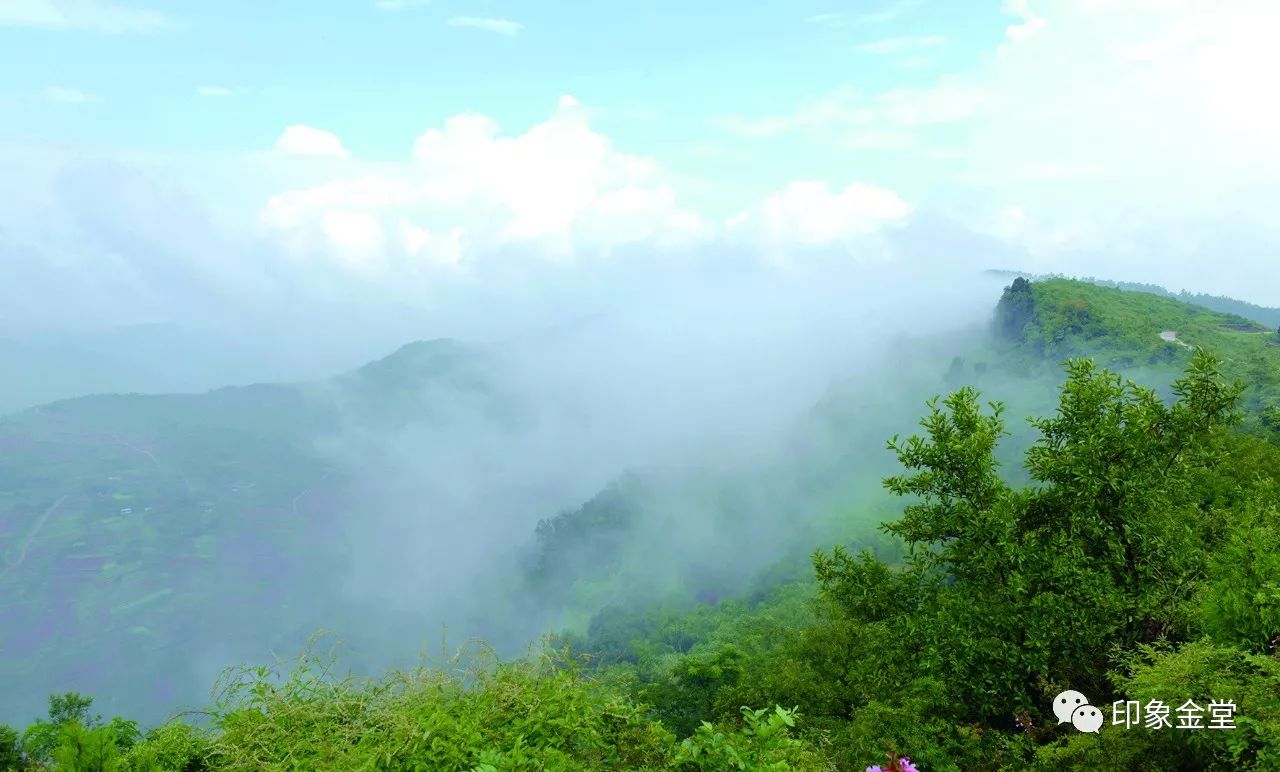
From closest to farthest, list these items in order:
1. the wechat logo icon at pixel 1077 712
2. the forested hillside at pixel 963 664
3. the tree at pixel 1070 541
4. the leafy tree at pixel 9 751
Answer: the forested hillside at pixel 963 664
the wechat logo icon at pixel 1077 712
the tree at pixel 1070 541
the leafy tree at pixel 9 751

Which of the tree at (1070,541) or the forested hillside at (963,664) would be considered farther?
the tree at (1070,541)

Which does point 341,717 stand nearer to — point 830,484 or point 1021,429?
point 1021,429

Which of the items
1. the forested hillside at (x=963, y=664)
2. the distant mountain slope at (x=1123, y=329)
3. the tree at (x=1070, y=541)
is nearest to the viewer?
the forested hillside at (x=963, y=664)

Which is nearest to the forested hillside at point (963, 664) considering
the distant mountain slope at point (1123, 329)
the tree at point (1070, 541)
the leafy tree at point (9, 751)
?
the tree at point (1070, 541)

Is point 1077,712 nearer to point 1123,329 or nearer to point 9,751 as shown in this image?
point 9,751

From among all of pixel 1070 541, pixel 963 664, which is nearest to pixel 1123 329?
pixel 1070 541

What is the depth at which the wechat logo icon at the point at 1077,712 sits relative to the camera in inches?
422

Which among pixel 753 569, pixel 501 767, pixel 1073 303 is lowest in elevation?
pixel 753 569

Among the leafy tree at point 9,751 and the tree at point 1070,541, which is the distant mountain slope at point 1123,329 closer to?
the tree at point 1070,541

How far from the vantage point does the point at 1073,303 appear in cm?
13975

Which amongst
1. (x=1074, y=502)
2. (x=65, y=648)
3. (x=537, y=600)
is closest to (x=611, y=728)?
(x=1074, y=502)

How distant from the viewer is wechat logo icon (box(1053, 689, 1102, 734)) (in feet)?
35.2

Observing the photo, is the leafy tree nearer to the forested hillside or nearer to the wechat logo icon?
the forested hillside

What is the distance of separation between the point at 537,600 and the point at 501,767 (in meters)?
155
